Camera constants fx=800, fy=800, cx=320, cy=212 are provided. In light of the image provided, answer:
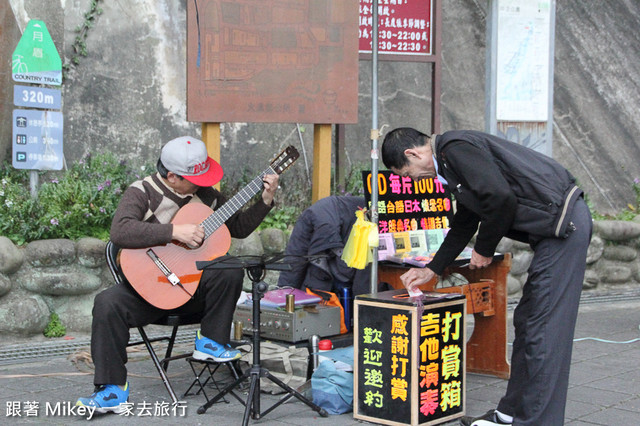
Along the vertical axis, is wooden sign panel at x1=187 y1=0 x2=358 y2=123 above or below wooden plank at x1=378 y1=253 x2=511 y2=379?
above

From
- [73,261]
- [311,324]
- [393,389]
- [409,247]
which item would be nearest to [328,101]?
[409,247]

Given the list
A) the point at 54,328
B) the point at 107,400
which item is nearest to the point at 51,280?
→ the point at 54,328

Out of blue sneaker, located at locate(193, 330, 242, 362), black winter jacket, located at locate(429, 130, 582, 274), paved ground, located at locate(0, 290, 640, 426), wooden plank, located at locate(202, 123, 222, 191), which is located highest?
wooden plank, located at locate(202, 123, 222, 191)

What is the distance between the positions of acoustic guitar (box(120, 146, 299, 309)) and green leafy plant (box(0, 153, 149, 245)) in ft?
6.06

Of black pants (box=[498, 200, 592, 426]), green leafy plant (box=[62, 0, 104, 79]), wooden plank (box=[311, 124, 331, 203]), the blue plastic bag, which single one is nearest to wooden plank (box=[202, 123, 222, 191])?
wooden plank (box=[311, 124, 331, 203])

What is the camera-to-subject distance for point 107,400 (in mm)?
4160

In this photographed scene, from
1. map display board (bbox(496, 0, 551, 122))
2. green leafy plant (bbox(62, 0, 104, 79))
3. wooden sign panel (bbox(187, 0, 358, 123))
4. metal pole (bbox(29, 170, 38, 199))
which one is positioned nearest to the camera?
wooden sign panel (bbox(187, 0, 358, 123))

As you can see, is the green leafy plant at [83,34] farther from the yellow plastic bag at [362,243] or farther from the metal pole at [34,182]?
the yellow plastic bag at [362,243]

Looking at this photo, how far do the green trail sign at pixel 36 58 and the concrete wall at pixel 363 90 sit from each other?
1157 millimetres

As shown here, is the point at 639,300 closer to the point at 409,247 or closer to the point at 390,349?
the point at 409,247

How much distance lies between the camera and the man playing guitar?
419 cm

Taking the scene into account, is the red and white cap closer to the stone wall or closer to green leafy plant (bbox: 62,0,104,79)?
the stone wall

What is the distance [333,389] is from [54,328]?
102 inches

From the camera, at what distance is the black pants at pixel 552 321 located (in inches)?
141
